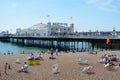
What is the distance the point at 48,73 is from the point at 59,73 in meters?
0.71

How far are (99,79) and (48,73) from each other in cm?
319

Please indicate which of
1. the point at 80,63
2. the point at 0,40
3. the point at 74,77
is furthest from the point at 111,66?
the point at 0,40

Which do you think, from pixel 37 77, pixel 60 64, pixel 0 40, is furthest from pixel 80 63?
pixel 0 40

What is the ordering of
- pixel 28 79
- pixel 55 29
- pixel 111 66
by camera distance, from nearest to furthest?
pixel 28 79, pixel 111 66, pixel 55 29

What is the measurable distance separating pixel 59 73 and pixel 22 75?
2.43m

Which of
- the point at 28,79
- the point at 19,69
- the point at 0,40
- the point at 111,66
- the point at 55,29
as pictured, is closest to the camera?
the point at 28,79

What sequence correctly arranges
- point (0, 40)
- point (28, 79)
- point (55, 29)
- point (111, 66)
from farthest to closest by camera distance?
point (0, 40) < point (55, 29) < point (111, 66) < point (28, 79)

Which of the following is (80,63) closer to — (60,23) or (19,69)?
(19,69)

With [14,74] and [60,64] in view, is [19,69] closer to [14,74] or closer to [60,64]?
[14,74]

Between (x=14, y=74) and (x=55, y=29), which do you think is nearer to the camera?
(x=14, y=74)

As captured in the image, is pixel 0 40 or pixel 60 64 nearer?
pixel 60 64

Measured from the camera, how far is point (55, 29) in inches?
3477

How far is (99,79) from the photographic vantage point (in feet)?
54.2

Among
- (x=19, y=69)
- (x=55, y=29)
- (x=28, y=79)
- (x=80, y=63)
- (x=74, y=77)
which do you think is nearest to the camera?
(x=28, y=79)
